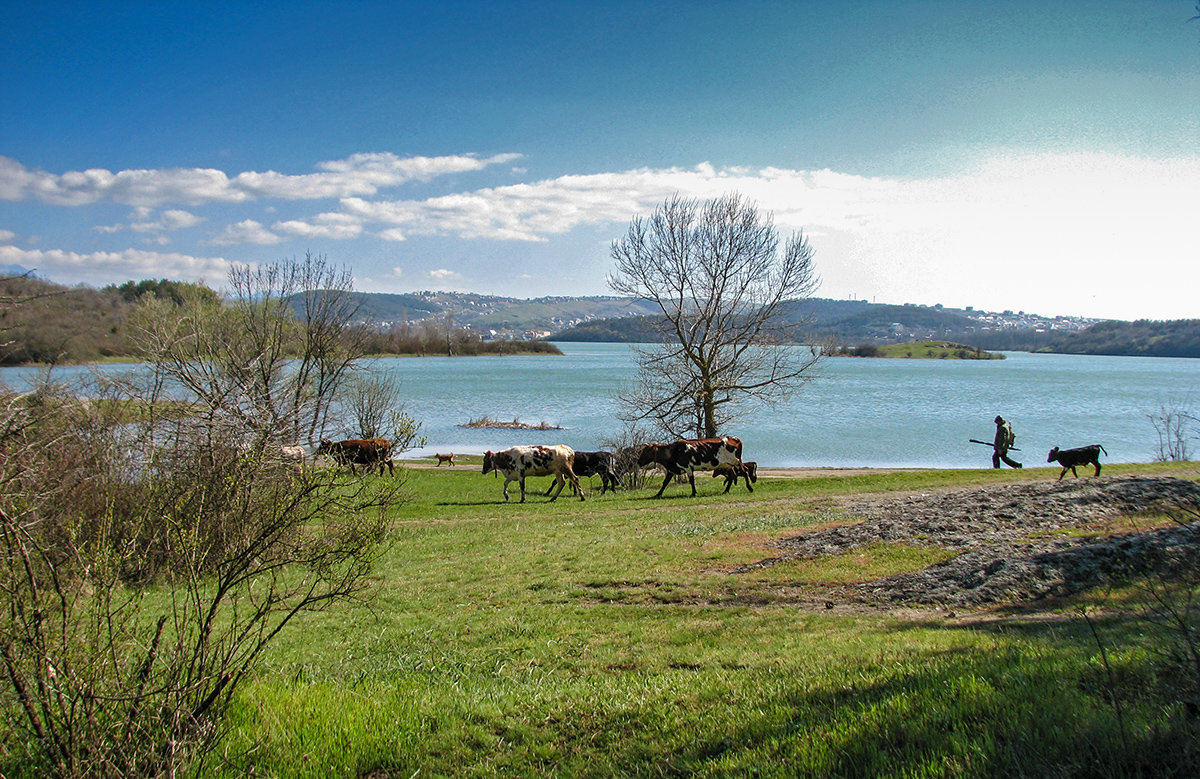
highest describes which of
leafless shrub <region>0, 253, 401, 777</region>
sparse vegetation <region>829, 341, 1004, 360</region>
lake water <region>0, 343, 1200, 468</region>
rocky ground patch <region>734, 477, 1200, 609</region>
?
sparse vegetation <region>829, 341, 1004, 360</region>

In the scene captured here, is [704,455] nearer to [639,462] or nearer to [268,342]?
[639,462]

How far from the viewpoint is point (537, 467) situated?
94.6ft

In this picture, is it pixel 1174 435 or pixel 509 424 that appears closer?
pixel 1174 435

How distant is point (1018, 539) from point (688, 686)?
28.1 feet

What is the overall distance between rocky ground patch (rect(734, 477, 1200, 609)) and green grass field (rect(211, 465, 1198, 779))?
0.74 m

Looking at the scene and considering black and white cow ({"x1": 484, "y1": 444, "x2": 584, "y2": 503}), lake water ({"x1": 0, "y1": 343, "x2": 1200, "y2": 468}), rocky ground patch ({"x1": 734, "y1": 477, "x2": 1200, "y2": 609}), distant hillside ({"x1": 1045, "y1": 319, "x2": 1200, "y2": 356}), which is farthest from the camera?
distant hillside ({"x1": 1045, "y1": 319, "x2": 1200, "y2": 356})

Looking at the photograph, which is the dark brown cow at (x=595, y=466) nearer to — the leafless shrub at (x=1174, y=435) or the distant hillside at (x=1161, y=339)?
the leafless shrub at (x=1174, y=435)

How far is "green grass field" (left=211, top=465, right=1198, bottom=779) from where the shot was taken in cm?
389

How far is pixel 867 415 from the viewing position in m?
67.1

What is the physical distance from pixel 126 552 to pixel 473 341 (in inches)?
7093

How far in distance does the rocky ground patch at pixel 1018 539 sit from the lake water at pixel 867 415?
75.6 ft

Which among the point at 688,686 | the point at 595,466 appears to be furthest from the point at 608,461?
the point at 688,686

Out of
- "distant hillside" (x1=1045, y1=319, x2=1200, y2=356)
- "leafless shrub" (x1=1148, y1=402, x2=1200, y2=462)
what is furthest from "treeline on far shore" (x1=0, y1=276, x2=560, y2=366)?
"distant hillside" (x1=1045, y1=319, x2=1200, y2=356)

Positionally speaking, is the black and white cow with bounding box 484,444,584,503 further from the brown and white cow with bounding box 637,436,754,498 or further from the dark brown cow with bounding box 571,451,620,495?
the brown and white cow with bounding box 637,436,754,498
